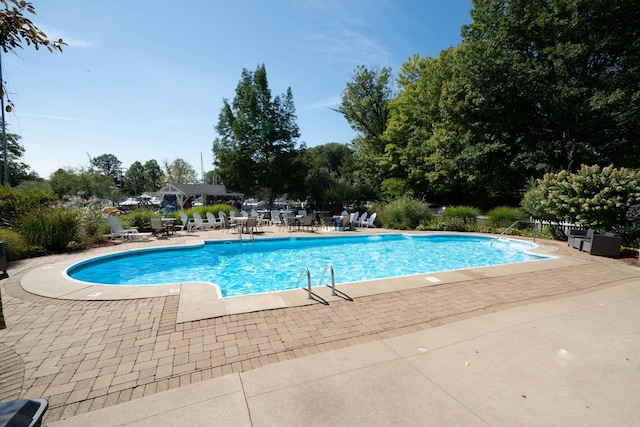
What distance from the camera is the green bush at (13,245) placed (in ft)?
26.9

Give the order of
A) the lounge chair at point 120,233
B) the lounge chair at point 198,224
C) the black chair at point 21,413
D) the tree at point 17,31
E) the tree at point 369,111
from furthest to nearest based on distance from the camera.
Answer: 1. the tree at point 369,111
2. the lounge chair at point 198,224
3. the lounge chair at point 120,233
4. the tree at point 17,31
5. the black chair at point 21,413

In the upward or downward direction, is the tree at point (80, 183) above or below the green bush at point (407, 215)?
above

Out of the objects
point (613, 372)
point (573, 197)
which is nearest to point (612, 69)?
point (573, 197)

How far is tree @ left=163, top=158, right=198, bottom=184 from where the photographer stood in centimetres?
5662

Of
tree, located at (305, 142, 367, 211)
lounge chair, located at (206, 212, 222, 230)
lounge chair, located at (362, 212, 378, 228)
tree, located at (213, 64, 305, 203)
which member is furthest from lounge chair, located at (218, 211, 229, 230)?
tree, located at (213, 64, 305, 203)

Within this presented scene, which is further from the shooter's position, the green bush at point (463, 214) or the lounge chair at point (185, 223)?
the green bush at point (463, 214)

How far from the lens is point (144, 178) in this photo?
222 feet

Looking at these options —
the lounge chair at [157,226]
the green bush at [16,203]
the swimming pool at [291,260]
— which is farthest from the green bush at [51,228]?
the lounge chair at [157,226]

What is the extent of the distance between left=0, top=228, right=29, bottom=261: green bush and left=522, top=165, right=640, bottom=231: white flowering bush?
18.6m

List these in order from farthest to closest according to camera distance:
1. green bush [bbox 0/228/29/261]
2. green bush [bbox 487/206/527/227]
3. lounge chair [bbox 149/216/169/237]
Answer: green bush [bbox 487/206/527/227] → lounge chair [bbox 149/216/169/237] → green bush [bbox 0/228/29/261]

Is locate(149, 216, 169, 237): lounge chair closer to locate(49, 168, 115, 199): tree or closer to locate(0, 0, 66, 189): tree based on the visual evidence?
locate(0, 0, 66, 189): tree

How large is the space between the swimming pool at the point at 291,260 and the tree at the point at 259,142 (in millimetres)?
14014

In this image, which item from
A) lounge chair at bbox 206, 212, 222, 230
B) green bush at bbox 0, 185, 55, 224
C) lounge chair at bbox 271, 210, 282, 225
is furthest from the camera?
lounge chair at bbox 271, 210, 282, 225

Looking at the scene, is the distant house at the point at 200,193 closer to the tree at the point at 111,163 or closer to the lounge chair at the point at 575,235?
the lounge chair at the point at 575,235
